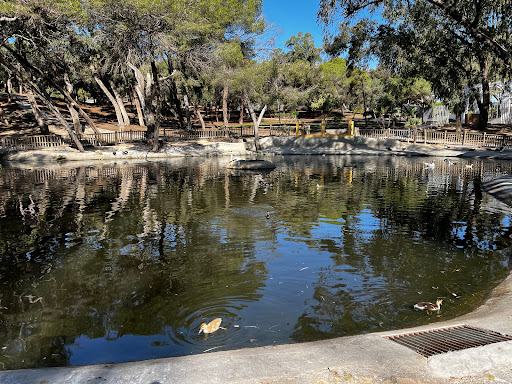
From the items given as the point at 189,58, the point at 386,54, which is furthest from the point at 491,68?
the point at 189,58

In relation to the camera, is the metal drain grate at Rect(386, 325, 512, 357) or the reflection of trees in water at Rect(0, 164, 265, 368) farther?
the reflection of trees in water at Rect(0, 164, 265, 368)

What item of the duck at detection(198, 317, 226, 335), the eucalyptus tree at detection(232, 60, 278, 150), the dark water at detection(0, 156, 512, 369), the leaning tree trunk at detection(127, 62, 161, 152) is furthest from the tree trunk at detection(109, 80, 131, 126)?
the duck at detection(198, 317, 226, 335)

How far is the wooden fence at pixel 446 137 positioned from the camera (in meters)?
32.0

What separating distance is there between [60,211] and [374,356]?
11196 millimetres

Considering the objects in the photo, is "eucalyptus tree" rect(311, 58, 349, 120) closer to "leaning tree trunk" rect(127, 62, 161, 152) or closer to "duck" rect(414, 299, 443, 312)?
"leaning tree trunk" rect(127, 62, 161, 152)

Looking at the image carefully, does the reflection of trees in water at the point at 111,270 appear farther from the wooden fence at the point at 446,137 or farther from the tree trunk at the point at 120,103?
the tree trunk at the point at 120,103

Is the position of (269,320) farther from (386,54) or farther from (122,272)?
(386,54)

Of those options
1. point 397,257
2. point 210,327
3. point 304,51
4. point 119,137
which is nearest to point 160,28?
point 119,137

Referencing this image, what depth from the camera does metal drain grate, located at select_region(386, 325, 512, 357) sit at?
4067mm

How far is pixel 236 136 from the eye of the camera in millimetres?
40656

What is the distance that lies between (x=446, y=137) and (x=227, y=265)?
3289 cm

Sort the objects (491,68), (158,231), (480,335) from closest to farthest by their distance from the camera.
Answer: (480,335) < (158,231) < (491,68)

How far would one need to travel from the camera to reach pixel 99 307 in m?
6.07

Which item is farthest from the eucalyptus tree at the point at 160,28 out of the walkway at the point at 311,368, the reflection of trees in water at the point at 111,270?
the walkway at the point at 311,368
